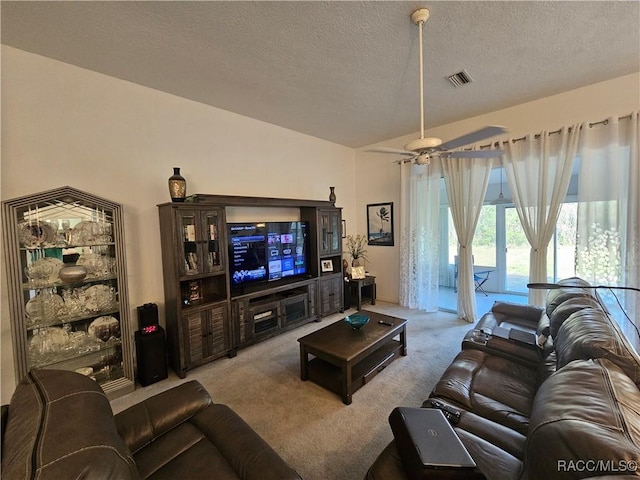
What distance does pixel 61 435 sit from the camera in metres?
0.80

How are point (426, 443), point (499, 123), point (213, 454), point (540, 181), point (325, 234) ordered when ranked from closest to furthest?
point (426, 443)
point (213, 454)
point (540, 181)
point (499, 123)
point (325, 234)

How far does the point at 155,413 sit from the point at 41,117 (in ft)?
8.64

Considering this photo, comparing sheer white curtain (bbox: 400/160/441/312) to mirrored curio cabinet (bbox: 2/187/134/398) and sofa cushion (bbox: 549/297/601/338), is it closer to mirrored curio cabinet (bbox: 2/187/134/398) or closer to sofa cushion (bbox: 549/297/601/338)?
sofa cushion (bbox: 549/297/601/338)

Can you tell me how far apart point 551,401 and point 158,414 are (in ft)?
6.06

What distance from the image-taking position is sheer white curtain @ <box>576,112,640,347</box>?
110 inches

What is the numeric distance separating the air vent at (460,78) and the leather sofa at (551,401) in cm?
225

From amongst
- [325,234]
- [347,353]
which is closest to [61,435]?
[347,353]

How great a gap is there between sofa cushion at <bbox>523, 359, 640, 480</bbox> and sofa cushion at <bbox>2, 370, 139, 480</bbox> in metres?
1.28

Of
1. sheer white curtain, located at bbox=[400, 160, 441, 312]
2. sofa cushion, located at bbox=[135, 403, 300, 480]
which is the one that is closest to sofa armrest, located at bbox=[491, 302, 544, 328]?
sheer white curtain, located at bbox=[400, 160, 441, 312]

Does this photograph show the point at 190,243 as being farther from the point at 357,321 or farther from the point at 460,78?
the point at 460,78

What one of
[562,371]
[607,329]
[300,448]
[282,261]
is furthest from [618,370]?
[282,261]

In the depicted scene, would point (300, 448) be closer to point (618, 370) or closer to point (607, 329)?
point (618, 370)

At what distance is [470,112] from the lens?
3652 mm

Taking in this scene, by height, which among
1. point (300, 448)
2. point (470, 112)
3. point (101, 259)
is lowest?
→ point (300, 448)
